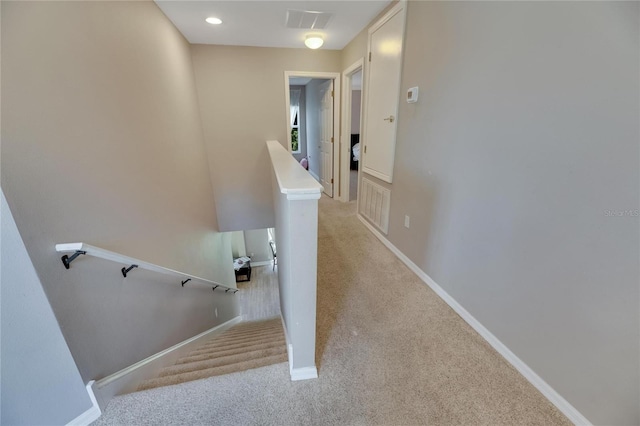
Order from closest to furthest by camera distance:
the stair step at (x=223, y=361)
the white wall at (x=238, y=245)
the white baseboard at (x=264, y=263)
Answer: the stair step at (x=223, y=361), the white wall at (x=238, y=245), the white baseboard at (x=264, y=263)

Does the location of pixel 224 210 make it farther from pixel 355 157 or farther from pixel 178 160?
pixel 355 157

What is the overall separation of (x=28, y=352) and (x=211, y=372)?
30.9 inches

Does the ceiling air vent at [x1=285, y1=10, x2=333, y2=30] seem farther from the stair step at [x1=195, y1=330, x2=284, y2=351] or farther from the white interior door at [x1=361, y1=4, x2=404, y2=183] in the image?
the stair step at [x1=195, y1=330, x2=284, y2=351]

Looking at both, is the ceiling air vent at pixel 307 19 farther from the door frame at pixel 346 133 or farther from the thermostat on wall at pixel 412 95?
the thermostat on wall at pixel 412 95

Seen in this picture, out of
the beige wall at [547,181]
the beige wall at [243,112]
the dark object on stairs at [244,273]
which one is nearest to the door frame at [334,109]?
the beige wall at [243,112]

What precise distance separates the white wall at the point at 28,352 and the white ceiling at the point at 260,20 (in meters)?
2.55

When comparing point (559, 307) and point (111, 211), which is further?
point (111, 211)

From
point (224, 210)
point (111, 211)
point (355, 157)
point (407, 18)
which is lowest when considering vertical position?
point (224, 210)

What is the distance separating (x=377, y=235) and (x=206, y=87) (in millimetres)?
3117

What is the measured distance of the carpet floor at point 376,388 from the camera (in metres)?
1.17

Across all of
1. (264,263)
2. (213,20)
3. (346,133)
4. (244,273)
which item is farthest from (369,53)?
(264,263)

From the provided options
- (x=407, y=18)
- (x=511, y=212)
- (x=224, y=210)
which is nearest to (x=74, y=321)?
(x=511, y=212)

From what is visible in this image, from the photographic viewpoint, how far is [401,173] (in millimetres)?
2420

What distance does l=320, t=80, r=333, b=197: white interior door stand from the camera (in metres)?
4.43
